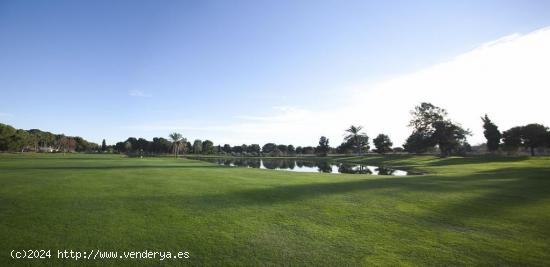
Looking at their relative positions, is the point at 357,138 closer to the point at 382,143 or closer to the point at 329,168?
the point at 382,143

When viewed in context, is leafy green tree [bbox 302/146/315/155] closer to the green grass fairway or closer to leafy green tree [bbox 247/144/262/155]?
leafy green tree [bbox 247/144/262/155]

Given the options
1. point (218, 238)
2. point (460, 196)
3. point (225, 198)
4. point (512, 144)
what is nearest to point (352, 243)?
point (218, 238)

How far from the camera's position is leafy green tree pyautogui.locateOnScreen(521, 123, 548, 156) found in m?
68.4

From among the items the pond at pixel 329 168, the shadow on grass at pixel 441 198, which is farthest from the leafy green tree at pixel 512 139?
the shadow on grass at pixel 441 198

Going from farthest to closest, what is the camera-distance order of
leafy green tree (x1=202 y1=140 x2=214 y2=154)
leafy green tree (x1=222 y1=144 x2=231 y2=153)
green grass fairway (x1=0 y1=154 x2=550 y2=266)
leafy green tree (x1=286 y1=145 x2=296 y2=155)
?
leafy green tree (x1=222 y1=144 x2=231 y2=153)
leafy green tree (x1=286 y1=145 x2=296 y2=155)
leafy green tree (x1=202 y1=140 x2=214 y2=154)
green grass fairway (x1=0 y1=154 x2=550 y2=266)

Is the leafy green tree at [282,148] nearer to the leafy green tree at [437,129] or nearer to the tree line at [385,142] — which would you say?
the tree line at [385,142]

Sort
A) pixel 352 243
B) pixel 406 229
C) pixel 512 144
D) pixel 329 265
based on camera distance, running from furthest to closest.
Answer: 1. pixel 512 144
2. pixel 406 229
3. pixel 352 243
4. pixel 329 265

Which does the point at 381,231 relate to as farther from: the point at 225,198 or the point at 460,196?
the point at 460,196

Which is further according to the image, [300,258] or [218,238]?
[218,238]

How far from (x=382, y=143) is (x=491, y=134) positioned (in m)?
44.5

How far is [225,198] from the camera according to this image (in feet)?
43.3

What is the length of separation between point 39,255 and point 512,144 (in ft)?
317

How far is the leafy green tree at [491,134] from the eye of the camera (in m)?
→ 79.9

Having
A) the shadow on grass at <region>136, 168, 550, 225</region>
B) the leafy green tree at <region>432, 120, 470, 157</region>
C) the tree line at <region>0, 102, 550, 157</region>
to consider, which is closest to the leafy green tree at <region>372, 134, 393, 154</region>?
the tree line at <region>0, 102, 550, 157</region>
